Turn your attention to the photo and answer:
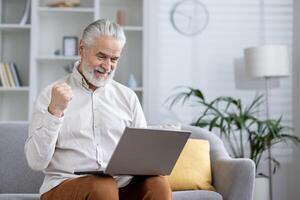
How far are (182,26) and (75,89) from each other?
6.95 ft

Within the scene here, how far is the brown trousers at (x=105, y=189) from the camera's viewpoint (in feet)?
5.55

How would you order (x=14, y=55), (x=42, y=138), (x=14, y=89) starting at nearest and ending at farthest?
(x=42, y=138) < (x=14, y=89) < (x=14, y=55)

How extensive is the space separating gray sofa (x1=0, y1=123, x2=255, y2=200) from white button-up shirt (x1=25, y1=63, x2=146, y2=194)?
52 cm

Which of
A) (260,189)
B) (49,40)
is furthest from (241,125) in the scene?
(49,40)

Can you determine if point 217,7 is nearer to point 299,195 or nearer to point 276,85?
point 276,85

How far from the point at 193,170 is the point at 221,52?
1612mm

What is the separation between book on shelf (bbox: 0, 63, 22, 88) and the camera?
12.6 feet

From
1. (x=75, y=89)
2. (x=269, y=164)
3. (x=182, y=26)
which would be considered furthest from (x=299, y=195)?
(x=75, y=89)

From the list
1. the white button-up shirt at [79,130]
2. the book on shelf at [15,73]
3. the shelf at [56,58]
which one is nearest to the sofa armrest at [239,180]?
the white button-up shirt at [79,130]

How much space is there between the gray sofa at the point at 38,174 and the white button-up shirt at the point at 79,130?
1.72 feet

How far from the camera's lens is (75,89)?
2.07 meters

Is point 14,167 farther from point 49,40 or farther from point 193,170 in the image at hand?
point 49,40

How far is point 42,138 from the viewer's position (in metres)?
1.82

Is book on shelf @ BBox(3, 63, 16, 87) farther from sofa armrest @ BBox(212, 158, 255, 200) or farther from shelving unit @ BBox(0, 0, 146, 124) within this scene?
sofa armrest @ BBox(212, 158, 255, 200)
